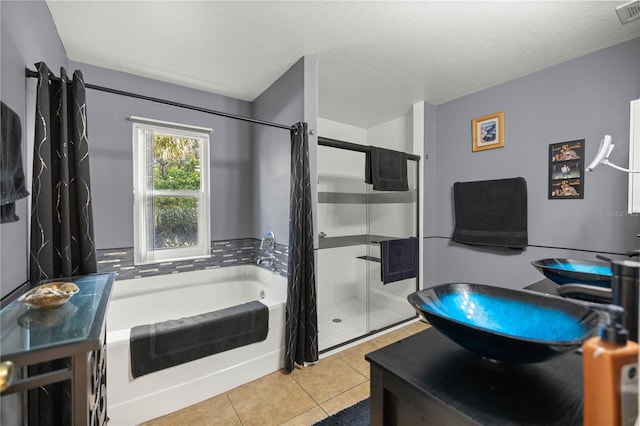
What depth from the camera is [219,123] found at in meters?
2.93

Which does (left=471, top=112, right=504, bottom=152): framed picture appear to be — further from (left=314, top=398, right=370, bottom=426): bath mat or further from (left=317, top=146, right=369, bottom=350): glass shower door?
(left=314, top=398, right=370, bottom=426): bath mat

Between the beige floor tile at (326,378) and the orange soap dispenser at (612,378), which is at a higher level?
the orange soap dispenser at (612,378)

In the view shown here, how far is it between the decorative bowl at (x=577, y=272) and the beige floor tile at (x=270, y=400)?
1634 mm

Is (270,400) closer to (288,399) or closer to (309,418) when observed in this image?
(288,399)

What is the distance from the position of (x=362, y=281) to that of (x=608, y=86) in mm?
2769

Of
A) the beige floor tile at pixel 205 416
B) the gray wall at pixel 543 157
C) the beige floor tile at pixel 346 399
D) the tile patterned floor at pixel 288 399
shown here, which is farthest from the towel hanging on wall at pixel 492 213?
the beige floor tile at pixel 205 416

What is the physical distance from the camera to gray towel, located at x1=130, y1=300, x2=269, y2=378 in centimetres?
161

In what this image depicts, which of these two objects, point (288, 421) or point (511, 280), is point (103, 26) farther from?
point (511, 280)

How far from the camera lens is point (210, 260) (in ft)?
9.51

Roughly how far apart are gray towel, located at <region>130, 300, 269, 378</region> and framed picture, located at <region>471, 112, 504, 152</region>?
258 centimetres

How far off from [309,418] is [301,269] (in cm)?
95

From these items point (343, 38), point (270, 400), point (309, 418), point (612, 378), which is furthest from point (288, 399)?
point (343, 38)

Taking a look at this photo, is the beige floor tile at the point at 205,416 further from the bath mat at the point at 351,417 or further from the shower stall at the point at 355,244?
the shower stall at the point at 355,244

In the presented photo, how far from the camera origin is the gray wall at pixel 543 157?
76.0 inches
